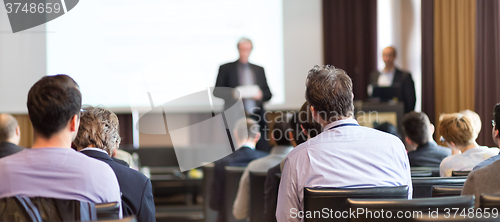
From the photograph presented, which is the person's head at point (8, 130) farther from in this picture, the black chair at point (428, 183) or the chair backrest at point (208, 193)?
the black chair at point (428, 183)

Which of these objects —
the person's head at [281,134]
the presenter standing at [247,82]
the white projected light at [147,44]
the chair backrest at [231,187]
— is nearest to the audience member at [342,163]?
the person's head at [281,134]

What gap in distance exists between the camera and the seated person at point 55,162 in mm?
1250

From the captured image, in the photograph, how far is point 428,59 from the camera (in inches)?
207

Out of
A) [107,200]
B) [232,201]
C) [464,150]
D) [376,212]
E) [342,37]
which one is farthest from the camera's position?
[342,37]

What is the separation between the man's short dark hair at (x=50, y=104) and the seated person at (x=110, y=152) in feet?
1.20

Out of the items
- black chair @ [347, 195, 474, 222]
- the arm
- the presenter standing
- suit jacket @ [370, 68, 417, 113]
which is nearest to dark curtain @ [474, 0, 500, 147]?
suit jacket @ [370, 68, 417, 113]

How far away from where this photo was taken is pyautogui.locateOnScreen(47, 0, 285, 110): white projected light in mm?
5531

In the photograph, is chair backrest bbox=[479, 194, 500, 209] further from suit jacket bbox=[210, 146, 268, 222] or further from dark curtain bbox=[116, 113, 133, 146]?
dark curtain bbox=[116, 113, 133, 146]

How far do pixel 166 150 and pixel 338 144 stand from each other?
15.1ft

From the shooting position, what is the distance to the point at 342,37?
635 centimetres

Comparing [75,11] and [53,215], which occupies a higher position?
[75,11]

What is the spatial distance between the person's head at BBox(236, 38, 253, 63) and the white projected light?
29 centimetres

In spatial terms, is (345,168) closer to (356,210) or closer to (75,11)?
(356,210)

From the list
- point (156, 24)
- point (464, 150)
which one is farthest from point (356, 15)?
point (464, 150)
